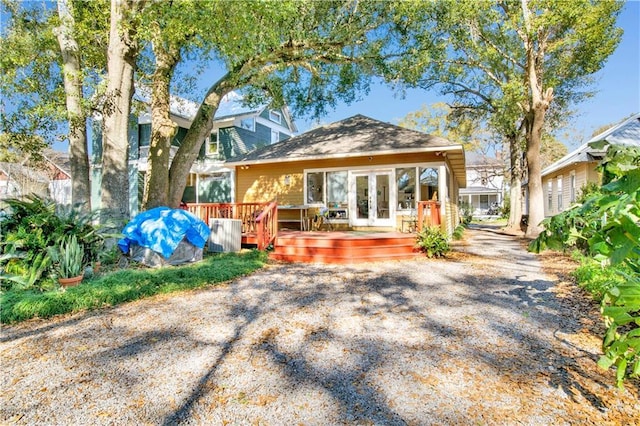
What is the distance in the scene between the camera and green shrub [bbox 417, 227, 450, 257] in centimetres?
799

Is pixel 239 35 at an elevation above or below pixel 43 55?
below

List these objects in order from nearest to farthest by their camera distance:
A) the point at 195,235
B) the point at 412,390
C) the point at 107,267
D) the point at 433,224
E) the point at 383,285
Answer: the point at 412,390
the point at 383,285
the point at 107,267
the point at 195,235
the point at 433,224

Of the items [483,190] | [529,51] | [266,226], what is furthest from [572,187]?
[483,190]

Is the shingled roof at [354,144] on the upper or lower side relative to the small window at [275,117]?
lower

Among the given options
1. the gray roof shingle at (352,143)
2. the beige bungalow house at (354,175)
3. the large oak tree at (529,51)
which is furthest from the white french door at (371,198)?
the large oak tree at (529,51)

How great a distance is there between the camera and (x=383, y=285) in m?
5.56

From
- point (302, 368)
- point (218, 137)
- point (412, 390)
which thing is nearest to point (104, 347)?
point (302, 368)

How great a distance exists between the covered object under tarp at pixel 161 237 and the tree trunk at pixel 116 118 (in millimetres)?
1043

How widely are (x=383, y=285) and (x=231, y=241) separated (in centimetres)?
470

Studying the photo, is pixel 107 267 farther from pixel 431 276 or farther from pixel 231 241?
pixel 431 276

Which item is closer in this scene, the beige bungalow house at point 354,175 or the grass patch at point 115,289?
the grass patch at point 115,289

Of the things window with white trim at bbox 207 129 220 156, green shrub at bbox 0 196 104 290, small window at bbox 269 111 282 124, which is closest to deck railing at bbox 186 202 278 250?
green shrub at bbox 0 196 104 290

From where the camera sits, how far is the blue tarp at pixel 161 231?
6.74 m

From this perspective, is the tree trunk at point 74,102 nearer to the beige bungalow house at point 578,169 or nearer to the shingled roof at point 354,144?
the shingled roof at point 354,144
